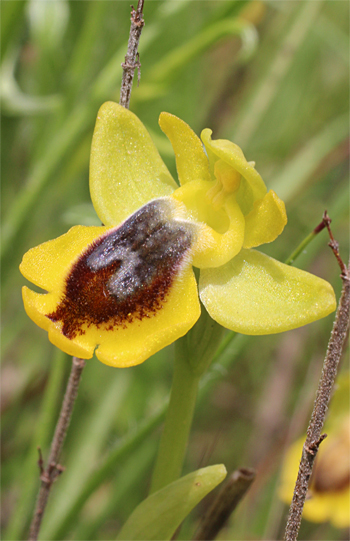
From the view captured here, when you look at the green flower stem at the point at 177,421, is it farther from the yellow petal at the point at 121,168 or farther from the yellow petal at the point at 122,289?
the yellow petal at the point at 121,168

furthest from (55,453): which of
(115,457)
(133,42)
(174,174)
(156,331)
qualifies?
(174,174)

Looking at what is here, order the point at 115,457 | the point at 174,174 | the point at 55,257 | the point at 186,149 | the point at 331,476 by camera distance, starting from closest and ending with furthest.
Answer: the point at 55,257 → the point at 186,149 → the point at 115,457 → the point at 331,476 → the point at 174,174

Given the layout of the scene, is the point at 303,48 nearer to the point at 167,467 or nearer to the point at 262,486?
the point at 262,486

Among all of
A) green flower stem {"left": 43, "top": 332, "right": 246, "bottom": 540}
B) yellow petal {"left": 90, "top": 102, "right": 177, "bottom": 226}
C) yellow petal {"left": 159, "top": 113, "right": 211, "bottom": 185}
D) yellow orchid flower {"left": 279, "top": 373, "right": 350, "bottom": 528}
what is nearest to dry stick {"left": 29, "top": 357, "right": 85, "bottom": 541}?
green flower stem {"left": 43, "top": 332, "right": 246, "bottom": 540}

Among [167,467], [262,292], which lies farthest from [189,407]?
[262,292]

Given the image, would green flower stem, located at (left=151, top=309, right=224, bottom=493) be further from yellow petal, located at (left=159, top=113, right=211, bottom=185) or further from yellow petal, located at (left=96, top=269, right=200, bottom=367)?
yellow petal, located at (left=159, top=113, right=211, bottom=185)

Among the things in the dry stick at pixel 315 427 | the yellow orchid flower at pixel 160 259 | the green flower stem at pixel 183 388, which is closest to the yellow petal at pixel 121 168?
the yellow orchid flower at pixel 160 259

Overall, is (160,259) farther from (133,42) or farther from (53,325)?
(133,42)
